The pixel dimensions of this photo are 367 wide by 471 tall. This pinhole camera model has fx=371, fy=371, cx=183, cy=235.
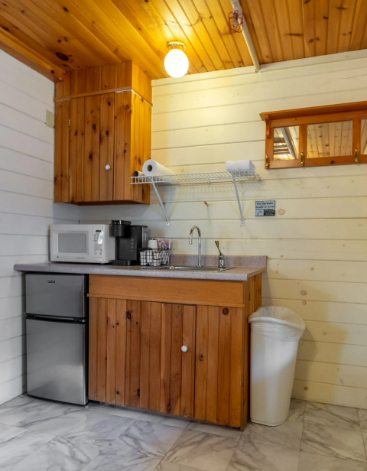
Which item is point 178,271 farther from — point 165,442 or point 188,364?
point 165,442

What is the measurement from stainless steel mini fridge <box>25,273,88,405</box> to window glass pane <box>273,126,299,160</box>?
1596 millimetres

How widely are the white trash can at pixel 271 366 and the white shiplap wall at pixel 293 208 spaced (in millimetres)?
429

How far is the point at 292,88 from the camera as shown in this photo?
2623 millimetres

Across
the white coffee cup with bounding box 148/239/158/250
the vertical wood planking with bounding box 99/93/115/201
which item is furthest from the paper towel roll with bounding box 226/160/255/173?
the vertical wood planking with bounding box 99/93/115/201

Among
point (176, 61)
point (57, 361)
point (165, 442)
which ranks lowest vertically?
point (165, 442)

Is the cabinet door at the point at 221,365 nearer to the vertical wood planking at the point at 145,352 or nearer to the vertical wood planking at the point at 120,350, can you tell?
the vertical wood planking at the point at 145,352

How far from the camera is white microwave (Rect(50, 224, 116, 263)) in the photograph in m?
2.63

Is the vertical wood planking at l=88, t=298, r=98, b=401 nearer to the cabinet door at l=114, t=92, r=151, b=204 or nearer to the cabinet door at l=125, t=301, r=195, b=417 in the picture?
the cabinet door at l=125, t=301, r=195, b=417

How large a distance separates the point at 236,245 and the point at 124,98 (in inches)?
53.0

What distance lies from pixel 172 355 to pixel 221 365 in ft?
0.99

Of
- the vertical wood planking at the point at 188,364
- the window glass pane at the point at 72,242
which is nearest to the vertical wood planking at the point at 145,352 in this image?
the vertical wood planking at the point at 188,364

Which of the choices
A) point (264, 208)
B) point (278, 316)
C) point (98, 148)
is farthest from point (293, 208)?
point (98, 148)

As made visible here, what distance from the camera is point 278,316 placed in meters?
2.46

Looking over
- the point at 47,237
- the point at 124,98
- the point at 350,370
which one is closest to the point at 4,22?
the point at 124,98
